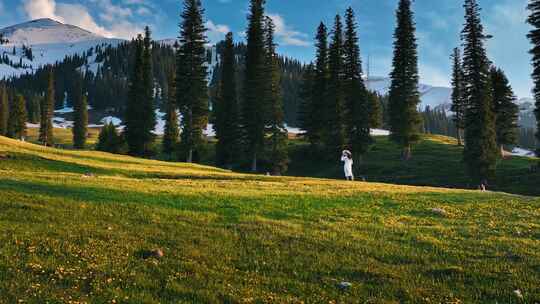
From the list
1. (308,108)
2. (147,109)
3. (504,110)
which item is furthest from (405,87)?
(147,109)

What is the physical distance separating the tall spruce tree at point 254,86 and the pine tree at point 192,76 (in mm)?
6896

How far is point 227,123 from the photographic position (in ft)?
232

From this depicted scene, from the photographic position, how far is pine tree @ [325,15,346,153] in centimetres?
6656

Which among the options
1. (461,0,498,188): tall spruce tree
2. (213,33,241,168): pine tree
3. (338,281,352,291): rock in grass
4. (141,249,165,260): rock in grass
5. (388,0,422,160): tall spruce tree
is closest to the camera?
(338,281,352,291): rock in grass

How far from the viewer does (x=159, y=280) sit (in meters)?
9.02

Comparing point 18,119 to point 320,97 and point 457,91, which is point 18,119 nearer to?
point 320,97

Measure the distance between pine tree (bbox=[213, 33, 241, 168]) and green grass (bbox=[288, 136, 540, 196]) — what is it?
33.0 ft

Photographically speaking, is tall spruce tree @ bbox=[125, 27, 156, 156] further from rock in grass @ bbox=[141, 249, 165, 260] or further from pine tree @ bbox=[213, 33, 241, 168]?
rock in grass @ bbox=[141, 249, 165, 260]

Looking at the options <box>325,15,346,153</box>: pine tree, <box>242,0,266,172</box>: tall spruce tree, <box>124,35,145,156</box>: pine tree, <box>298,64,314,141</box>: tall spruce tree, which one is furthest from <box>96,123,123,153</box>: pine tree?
<box>325,15,346,153</box>: pine tree

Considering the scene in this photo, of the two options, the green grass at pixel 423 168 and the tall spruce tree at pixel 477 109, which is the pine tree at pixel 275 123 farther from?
the tall spruce tree at pixel 477 109

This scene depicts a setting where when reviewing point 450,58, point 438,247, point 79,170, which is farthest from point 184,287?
point 450,58

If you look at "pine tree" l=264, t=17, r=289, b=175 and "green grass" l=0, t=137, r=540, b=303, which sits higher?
"pine tree" l=264, t=17, r=289, b=175

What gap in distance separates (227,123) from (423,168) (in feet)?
102

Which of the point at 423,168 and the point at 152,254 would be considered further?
the point at 423,168
